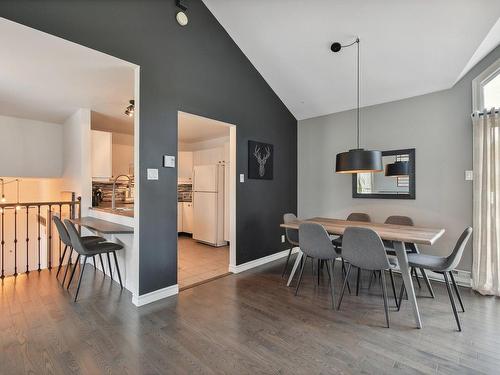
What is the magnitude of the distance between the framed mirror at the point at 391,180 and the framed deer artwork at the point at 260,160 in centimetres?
137

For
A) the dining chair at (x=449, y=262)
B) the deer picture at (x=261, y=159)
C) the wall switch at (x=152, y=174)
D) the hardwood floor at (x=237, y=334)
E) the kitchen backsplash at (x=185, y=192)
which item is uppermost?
the deer picture at (x=261, y=159)

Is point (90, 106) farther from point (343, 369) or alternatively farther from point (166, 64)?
point (343, 369)

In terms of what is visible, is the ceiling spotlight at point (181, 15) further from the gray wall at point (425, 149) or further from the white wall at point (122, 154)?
the white wall at point (122, 154)

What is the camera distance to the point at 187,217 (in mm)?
6164

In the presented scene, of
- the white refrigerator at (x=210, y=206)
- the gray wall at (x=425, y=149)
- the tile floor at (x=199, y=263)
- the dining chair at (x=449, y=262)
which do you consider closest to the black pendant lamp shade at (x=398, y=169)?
the gray wall at (x=425, y=149)

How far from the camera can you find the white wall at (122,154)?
18.6 ft

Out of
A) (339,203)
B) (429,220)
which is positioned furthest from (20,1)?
(429,220)

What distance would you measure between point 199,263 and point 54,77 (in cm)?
302

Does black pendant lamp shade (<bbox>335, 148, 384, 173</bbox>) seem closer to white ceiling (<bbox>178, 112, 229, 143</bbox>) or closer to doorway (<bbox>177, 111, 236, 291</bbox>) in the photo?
doorway (<bbox>177, 111, 236, 291</bbox>)

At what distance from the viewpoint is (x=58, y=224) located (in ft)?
10.1

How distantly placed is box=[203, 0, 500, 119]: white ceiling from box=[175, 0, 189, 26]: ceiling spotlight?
425 mm

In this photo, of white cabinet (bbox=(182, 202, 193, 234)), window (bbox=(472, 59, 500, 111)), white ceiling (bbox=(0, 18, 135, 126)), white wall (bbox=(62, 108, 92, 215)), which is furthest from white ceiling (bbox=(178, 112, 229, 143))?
window (bbox=(472, 59, 500, 111))

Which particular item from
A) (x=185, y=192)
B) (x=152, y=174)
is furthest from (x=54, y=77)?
(x=185, y=192)

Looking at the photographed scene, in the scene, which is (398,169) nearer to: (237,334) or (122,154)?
(237,334)
